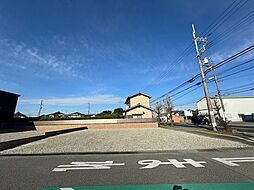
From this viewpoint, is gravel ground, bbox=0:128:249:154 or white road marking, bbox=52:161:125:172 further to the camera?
gravel ground, bbox=0:128:249:154

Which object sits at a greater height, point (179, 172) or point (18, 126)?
point (18, 126)

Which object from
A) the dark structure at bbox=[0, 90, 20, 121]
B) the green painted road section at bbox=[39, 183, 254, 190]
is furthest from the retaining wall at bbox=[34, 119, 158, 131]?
the green painted road section at bbox=[39, 183, 254, 190]

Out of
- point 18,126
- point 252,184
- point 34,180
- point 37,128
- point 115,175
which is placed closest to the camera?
Answer: point 252,184

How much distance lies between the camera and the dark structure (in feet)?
89.0

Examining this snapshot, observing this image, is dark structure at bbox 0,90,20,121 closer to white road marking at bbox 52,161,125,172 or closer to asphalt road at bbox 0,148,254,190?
asphalt road at bbox 0,148,254,190

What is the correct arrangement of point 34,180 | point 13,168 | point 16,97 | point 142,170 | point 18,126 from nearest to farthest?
point 34,180 < point 142,170 < point 13,168 < point 18,126 < point 16,97

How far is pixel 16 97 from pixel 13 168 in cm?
2936

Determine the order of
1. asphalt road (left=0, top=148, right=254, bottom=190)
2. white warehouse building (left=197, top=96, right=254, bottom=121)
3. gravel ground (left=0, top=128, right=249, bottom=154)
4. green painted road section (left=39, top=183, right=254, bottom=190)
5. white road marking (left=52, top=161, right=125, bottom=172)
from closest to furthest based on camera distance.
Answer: green painted road section (left=39, top=183, right=254, bottom=190)
asphalt road (left=0, top=148, right=254, bottom=190)
white road marking (left=52, top=161, right=125, bottom=172)
gravel ground (left=0, top=128, right=249, bottom=154)
white warehouse building (left=197, top=96, right=254, bottom=121)

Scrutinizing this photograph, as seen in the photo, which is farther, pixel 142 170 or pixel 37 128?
pixel 37 128

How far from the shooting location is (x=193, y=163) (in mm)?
5574

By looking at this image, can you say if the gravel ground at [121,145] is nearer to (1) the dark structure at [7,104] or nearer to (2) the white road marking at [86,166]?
(2) the white road marking at [86,166]

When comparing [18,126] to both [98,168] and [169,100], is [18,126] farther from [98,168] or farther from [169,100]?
[169,100]

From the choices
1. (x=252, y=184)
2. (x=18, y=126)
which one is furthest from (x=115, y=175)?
(x=18, y=126)

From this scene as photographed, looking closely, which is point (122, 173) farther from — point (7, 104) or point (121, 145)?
point (7, 104)
